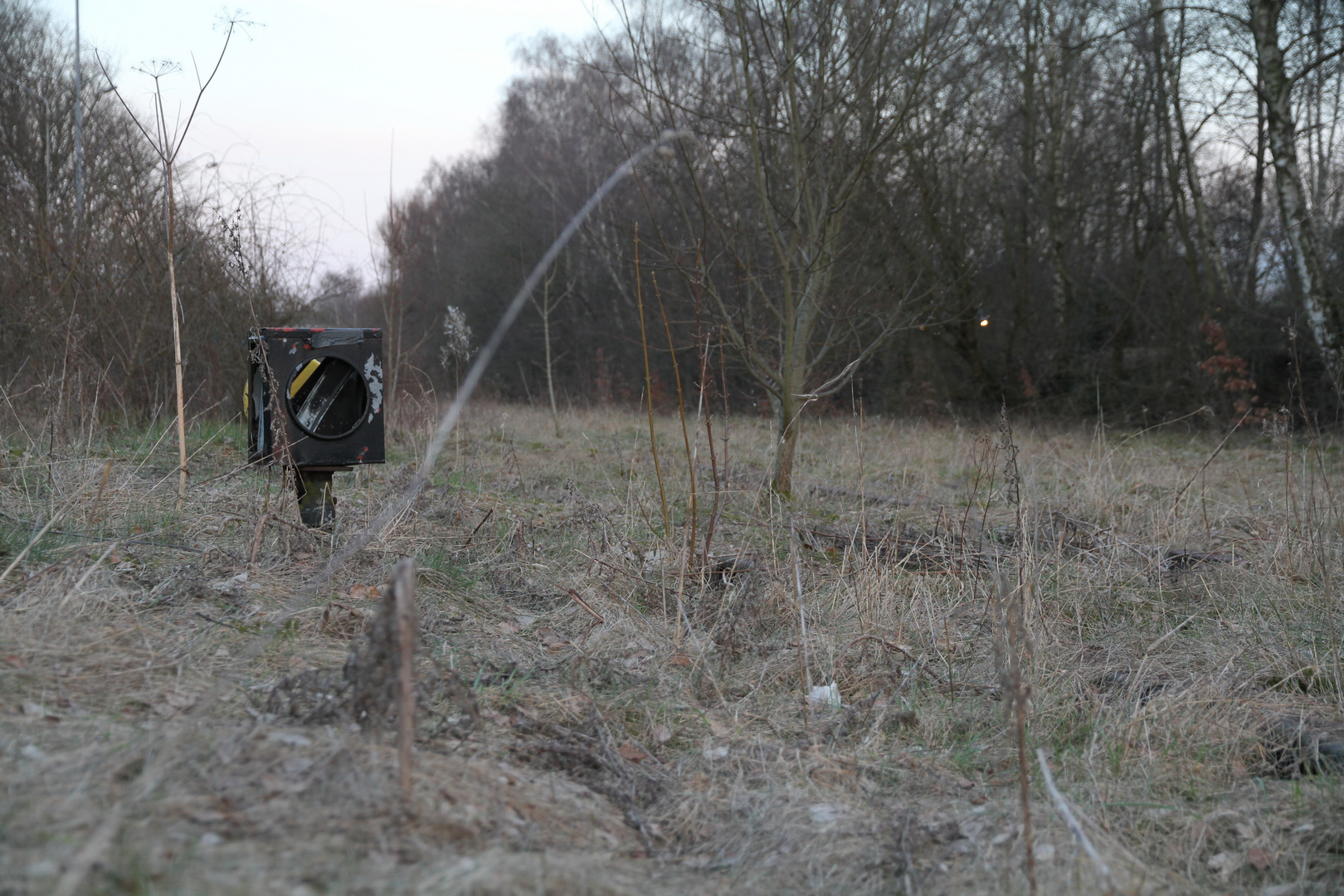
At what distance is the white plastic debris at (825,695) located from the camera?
2.93 m

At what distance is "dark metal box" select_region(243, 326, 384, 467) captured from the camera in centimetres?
352

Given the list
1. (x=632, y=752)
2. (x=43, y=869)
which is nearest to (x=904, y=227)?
(x=632, y=752)

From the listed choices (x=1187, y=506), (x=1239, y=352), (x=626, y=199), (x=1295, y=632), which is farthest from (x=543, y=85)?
(x=1295, y=632)

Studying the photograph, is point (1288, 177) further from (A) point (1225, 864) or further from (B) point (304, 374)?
(B) point (304, 374)

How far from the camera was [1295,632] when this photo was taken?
135 inches

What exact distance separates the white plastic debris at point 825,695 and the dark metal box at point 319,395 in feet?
6.62

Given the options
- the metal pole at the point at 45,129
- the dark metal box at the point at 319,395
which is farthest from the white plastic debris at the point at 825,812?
the metal pole at the point at 45,129

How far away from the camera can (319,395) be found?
3.65m

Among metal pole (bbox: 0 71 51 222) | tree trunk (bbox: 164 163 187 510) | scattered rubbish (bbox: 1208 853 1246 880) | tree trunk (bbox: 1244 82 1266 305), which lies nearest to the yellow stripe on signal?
tree trunk (bbox: 164 163 187 510)

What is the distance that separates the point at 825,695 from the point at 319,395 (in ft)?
7.63

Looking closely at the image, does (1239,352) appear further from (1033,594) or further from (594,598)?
(594,598)

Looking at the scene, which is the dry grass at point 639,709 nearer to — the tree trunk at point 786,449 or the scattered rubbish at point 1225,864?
the scattered rubbish at point 1225,864

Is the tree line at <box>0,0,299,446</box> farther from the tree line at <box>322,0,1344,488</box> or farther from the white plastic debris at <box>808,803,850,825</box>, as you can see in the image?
the white plastic debris at <box>808,803,850,825</box>

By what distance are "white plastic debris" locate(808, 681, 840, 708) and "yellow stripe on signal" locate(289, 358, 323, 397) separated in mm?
2320
